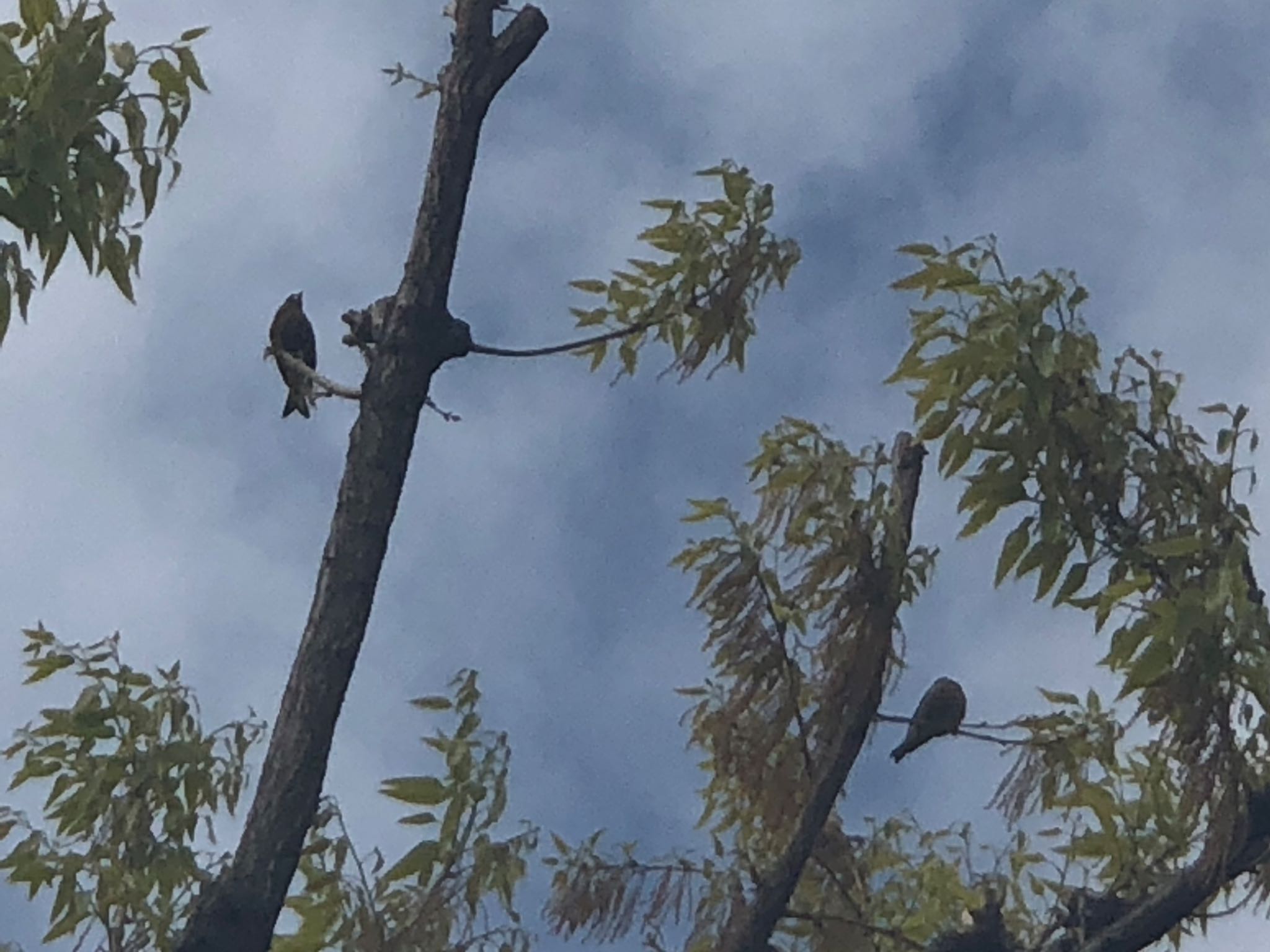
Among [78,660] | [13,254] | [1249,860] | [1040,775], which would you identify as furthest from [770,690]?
[13,254]

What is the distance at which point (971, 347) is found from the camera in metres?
5.54

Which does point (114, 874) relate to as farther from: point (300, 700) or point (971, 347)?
point (971, 347)

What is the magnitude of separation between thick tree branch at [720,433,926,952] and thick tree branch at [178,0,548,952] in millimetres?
1546

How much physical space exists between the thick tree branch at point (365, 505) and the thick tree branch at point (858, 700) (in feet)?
5.07

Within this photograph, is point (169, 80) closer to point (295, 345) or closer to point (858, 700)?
point (295, 345)

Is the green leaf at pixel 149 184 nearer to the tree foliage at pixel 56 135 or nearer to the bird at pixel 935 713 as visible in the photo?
the tree foliage at pixel 56 135

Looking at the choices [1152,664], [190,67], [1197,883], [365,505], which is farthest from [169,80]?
[1197,883]

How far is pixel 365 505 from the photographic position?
5.18m

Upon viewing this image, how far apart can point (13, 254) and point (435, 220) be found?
4.01ft

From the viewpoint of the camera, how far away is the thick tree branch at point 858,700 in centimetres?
593

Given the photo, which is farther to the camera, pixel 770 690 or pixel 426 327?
pixel 770 690

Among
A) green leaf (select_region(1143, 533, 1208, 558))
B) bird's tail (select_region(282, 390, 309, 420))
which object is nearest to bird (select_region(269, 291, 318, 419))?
bird's tail (select_region(282, 390, 309, 420))

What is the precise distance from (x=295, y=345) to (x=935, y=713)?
2471 millimetres

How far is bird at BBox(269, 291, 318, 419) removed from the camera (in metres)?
6.20
